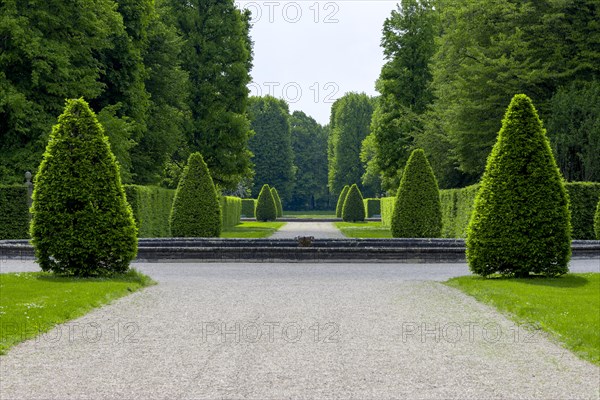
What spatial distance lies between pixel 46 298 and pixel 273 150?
3244 inches

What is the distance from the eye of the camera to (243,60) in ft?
143

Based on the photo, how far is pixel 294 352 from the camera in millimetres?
7184

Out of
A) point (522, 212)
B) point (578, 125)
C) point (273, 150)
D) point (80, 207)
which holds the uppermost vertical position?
point (273, 150)

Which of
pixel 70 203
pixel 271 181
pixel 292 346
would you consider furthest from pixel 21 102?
pixel 271 181

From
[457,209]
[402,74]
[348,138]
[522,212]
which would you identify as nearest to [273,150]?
[348,138]

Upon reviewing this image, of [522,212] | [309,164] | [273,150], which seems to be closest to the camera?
[522,212]

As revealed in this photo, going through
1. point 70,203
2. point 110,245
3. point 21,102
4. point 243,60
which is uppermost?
point 243,60

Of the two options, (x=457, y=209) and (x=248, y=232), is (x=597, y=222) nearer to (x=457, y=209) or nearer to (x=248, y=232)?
(x=457, y=209)

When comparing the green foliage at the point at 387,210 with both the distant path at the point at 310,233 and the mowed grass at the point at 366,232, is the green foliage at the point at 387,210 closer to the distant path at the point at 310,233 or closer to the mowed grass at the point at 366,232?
the mowed grass at the point at 366,232

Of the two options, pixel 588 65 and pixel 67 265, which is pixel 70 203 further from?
pixel 588 65

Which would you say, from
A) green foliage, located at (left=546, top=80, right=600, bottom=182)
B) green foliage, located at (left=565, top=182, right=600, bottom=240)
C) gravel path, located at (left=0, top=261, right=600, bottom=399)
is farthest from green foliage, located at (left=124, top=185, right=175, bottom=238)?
green foliage, located at (left=546, top=80, right=600, bottom=182)

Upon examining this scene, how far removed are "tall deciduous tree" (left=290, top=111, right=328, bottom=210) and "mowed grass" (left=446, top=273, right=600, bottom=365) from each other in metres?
87.9

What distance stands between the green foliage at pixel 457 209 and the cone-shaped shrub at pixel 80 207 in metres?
15.6

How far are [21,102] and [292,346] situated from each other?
21.7 metres
